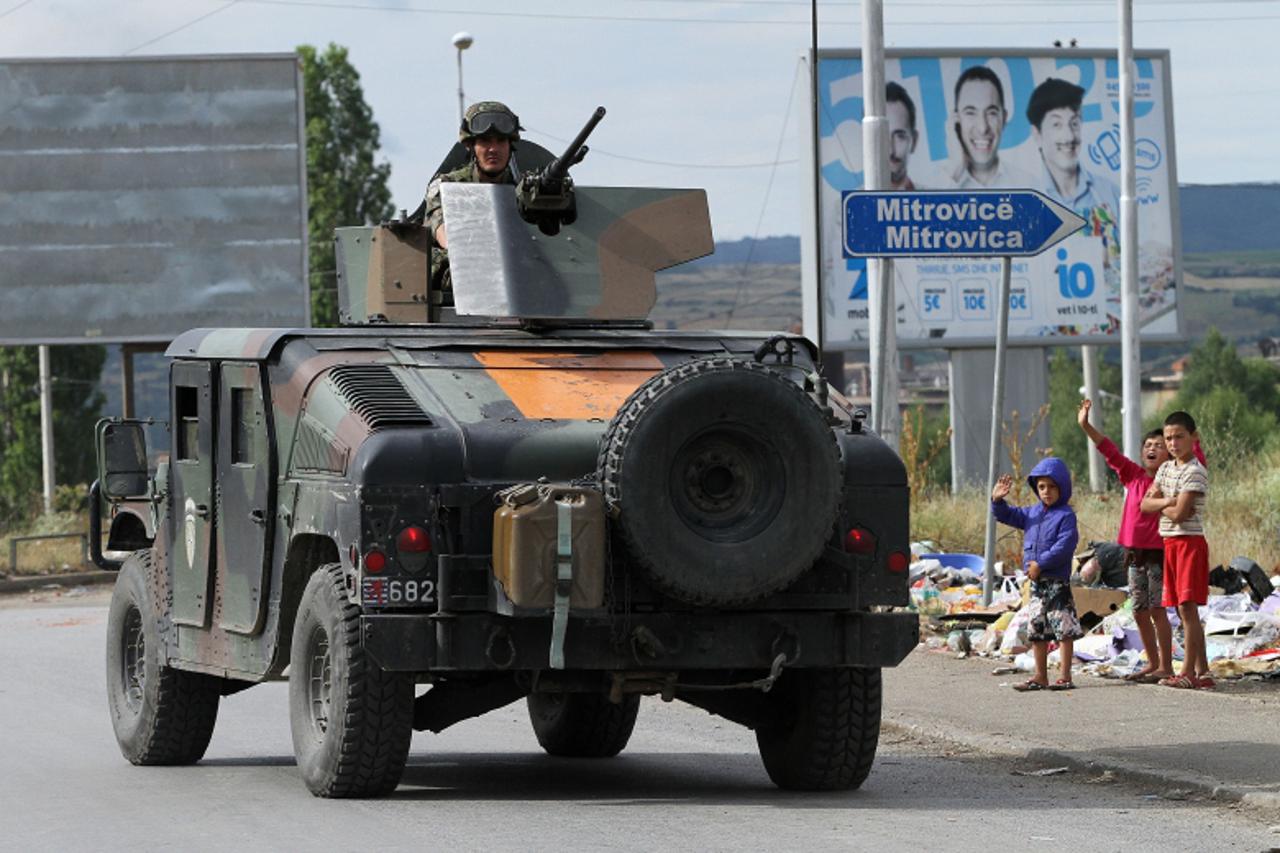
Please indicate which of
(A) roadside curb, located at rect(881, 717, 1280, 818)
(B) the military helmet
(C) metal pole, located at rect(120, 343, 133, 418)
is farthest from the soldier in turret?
(C) metal pole, located at rect(120, 343, 133, 418)

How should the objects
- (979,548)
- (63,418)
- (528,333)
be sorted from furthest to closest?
1. (63,418)
2. (979,548)
3. (528,333)

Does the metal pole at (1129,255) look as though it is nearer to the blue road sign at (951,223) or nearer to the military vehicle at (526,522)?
the blue road sign at (951,223)

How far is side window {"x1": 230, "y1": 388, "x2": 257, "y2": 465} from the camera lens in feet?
37.1

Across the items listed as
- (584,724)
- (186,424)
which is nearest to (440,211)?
(186,424)

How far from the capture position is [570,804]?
1066 cm

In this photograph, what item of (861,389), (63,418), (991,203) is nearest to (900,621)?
(991,203)

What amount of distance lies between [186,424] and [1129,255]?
55.8 feet

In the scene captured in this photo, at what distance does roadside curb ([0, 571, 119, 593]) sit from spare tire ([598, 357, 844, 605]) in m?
22.3

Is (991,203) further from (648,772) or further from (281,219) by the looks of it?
(281,219)

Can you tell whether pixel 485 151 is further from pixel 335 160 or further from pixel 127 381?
pixel 335 160

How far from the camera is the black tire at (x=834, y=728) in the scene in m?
10.9

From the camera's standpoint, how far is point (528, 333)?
11.9 meters

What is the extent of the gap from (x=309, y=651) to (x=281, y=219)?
27.1m

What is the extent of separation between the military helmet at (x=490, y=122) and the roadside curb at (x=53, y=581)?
1973 cm
